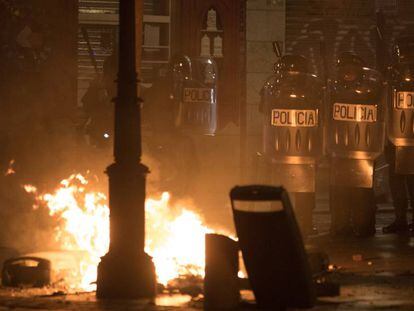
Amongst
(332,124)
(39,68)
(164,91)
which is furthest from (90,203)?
(39,68)

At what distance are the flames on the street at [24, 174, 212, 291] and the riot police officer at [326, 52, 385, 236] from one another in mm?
2162

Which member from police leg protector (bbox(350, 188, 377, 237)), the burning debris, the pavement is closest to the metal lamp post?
the pavement

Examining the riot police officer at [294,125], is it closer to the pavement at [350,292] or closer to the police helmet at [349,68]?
the police helmet at [349,68]

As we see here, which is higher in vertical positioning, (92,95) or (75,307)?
(92,95)

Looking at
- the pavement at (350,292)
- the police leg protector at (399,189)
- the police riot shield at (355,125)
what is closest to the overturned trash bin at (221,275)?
the pavement at (350,292)

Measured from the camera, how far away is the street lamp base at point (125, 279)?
36.4ft

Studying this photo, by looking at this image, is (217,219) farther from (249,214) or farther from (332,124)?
(249,214)

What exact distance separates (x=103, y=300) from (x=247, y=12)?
483 inches

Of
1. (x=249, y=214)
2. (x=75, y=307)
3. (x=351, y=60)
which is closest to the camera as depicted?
(x=249, y=214)

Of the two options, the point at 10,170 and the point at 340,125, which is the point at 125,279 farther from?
the point at 10,170

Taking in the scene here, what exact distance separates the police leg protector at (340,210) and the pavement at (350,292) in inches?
34.2

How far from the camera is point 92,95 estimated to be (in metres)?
19.3

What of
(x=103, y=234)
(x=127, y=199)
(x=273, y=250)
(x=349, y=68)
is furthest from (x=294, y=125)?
(x=273, y=250)

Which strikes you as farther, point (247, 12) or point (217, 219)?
point (247, 12)
